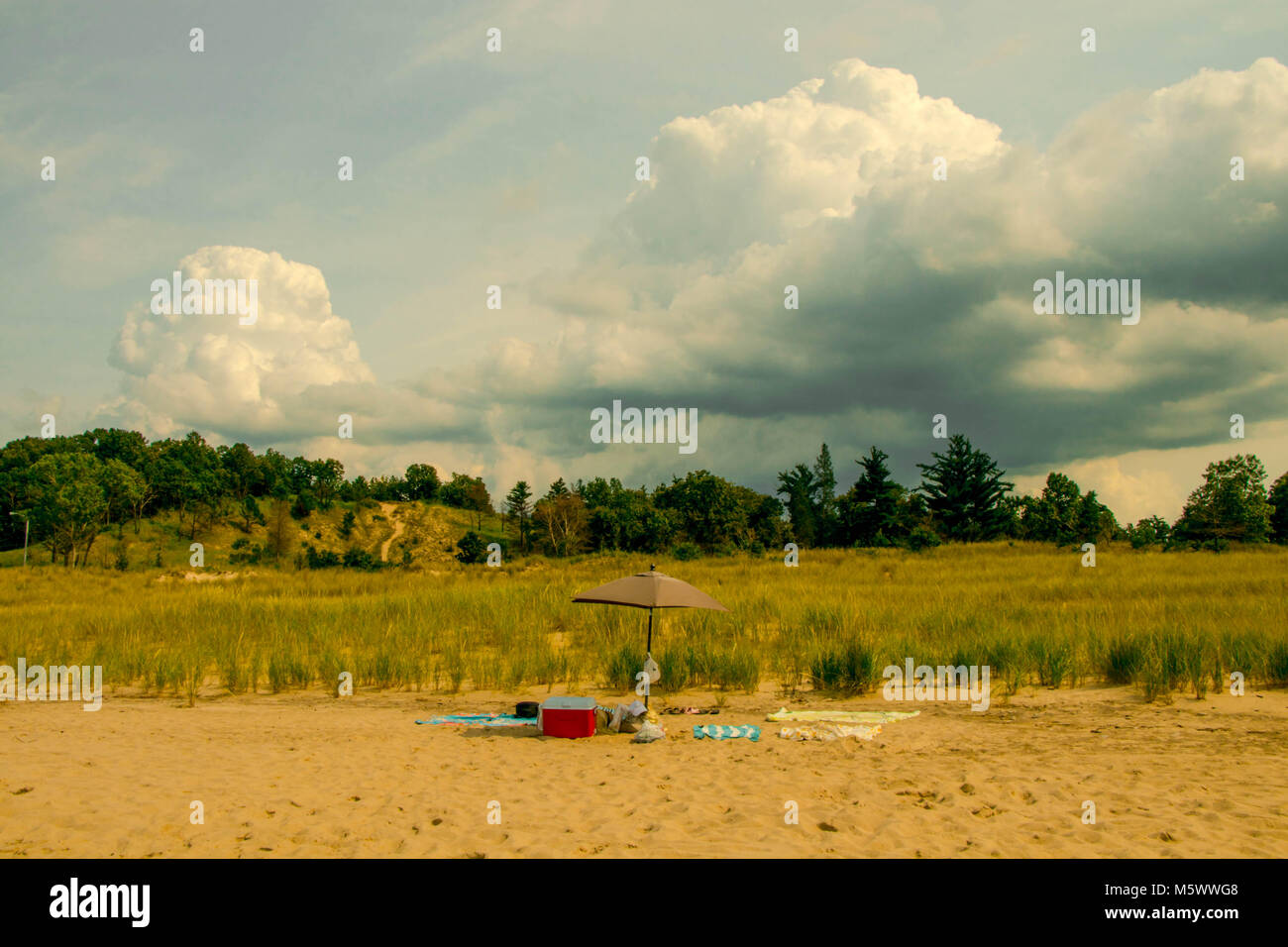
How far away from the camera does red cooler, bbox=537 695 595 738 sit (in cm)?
986

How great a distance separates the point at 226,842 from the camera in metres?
5.76

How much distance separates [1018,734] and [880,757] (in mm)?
2234

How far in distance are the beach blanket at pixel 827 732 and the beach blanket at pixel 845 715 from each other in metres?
0.57

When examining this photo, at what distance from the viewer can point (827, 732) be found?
9.37m

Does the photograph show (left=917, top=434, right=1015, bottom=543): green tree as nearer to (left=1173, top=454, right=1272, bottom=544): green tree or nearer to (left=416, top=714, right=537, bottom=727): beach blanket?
(left=1173, top=454, right=1272, bottom=544): green tree

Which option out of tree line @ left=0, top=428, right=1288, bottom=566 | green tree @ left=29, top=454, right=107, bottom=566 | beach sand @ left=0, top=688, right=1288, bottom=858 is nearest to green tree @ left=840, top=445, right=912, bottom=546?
tree line @ left=0, top=428, right=1288, bottom=566

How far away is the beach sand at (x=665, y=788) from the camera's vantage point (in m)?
5.73

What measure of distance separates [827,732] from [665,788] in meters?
2.93

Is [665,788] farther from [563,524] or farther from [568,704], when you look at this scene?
[563,524]

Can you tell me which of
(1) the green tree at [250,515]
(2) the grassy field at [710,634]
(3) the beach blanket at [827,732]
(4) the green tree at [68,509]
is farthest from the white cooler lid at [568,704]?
(1) the green tree at [250,515]

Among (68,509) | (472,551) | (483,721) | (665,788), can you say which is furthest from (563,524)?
(665,788)

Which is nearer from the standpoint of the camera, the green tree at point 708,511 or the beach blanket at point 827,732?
the beach blanket at point 827,732

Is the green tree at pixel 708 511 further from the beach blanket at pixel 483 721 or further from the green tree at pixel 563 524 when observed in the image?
the beach blanket at pixel 483 721
